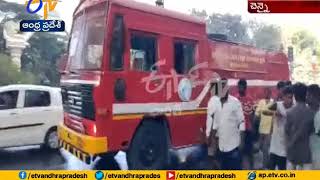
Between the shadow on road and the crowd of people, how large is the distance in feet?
5.10

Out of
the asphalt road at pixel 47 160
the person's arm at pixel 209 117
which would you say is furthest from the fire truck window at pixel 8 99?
the person's arm at pixel 209 117

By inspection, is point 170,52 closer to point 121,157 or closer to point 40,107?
point 121,157

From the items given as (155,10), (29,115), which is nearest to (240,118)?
(155,10)

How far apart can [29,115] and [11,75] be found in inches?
18.8

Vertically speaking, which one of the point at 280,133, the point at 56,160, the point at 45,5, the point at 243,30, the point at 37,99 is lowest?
the point at 56,160

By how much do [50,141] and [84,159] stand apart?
0.68 m

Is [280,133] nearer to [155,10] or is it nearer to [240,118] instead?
[240,118]

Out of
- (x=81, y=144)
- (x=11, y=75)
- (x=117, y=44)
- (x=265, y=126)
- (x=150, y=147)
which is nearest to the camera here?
(x=117, y=44)

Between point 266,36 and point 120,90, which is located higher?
point 266,36

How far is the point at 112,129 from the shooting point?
152 inches

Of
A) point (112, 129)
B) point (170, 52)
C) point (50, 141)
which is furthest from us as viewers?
point (50, 141)

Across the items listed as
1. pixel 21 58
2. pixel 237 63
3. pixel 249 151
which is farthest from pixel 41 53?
pixel 249 151

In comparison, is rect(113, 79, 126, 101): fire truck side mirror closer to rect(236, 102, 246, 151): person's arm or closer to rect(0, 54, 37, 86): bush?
rect(0, 54, 37, 86): bush

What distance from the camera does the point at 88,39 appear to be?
402cm
